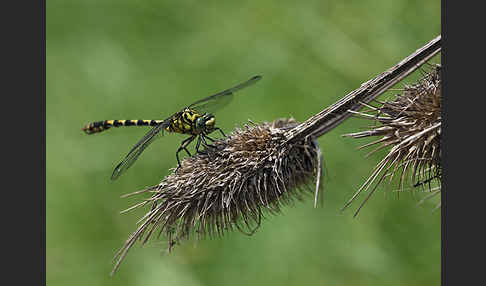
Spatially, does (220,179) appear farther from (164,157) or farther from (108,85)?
(108,85)

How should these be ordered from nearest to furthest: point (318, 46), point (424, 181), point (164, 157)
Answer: point (424, 181), point (318, 46), point (164, 157)

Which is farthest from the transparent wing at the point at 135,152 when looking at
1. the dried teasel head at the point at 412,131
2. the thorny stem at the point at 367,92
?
the dried teasel head at the point at 412,131

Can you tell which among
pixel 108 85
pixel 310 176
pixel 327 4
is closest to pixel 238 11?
pixel 327 4

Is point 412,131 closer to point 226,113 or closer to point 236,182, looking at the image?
point 236,182

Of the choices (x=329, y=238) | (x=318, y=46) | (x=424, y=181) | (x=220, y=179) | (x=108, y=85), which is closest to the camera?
(x=424, y=181)

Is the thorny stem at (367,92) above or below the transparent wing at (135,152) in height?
above

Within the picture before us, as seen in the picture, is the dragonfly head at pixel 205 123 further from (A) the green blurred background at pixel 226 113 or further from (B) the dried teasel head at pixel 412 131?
(A) the green blurred background at pixel 226 113

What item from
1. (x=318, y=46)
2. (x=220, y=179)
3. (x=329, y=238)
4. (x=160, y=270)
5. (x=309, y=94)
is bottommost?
(x=160, y=270)
